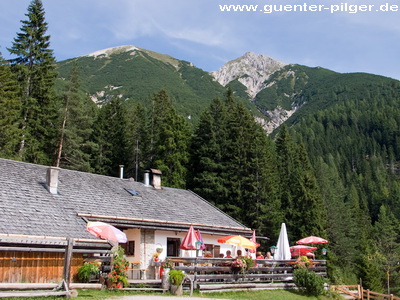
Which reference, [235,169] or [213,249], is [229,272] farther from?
[235,169]

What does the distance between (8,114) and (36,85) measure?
22.3 feet

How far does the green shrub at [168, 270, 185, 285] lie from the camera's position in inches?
661

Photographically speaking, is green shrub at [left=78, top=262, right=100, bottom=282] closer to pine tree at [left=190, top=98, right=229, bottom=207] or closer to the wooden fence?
the wooden fence

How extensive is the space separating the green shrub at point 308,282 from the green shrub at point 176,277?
6776mm

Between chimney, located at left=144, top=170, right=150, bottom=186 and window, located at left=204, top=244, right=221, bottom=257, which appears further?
chimney, located at left=144, top=170, right=150, bottom=186

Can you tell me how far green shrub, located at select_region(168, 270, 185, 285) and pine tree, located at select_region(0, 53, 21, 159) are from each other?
2119 centimetres

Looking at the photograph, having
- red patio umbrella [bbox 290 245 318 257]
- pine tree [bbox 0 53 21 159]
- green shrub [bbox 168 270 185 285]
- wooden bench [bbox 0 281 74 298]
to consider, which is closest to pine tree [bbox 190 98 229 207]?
red patio umbrella [bbox 290 245 318 257]

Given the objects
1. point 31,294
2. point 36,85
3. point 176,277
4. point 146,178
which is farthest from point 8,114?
point 31,294

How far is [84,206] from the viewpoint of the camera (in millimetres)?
19812

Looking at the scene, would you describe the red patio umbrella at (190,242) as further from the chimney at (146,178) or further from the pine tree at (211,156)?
the pine tree at (211,156)

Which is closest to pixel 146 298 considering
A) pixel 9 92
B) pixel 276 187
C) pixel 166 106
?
pixel 9 92

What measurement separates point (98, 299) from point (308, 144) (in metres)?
140

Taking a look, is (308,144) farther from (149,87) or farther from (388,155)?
(149,87)

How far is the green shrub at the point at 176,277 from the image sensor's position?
1678 cm
